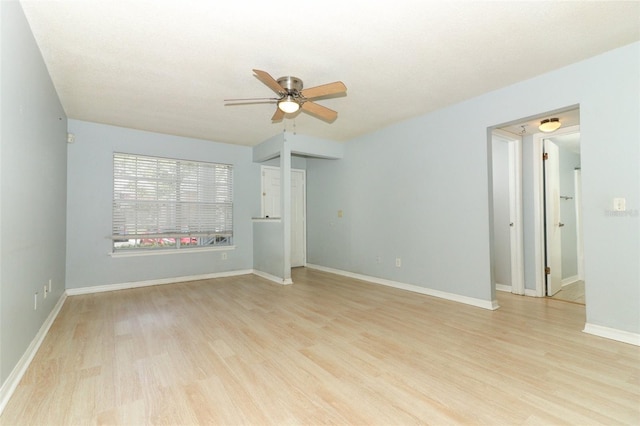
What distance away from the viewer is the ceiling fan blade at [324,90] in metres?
2.53

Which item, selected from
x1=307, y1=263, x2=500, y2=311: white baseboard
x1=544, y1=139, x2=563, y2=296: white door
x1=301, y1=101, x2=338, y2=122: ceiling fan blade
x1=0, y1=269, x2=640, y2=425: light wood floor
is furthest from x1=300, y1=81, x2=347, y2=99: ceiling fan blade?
x1=544, y1=139, x2=563, y2=296: white door

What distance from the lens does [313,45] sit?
236 cm

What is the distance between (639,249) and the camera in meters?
2.37

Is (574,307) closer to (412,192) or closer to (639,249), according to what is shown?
(639,249)

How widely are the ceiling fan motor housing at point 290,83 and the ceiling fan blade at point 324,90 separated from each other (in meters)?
0.16

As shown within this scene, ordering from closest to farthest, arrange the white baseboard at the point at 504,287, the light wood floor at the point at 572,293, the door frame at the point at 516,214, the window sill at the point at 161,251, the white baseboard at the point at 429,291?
the white baseboard at the point at 429,291 < the light wood floor at the point at 572,293 < the door frame at the point at 516,214 < the white baseboard at the point at 504,287 < the window sill at the point at 161,251

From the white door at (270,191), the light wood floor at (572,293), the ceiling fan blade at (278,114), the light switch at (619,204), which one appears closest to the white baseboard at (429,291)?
the light wood floor at (572,293)

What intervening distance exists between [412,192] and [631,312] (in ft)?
8.01

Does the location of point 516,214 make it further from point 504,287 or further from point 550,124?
point 550,124

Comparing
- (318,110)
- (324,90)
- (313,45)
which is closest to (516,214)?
(318,110)

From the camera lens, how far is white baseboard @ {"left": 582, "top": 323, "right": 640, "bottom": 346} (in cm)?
237

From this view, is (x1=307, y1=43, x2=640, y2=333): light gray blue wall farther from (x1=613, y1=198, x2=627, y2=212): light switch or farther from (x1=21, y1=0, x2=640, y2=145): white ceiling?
(x1=21, y1=0, x2=640, y2=145): white ceiling

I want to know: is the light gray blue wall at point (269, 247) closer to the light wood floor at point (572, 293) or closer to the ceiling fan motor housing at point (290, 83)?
the ceiling fan motor housing at point (290, 83)

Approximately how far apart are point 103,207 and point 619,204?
6.02 m
